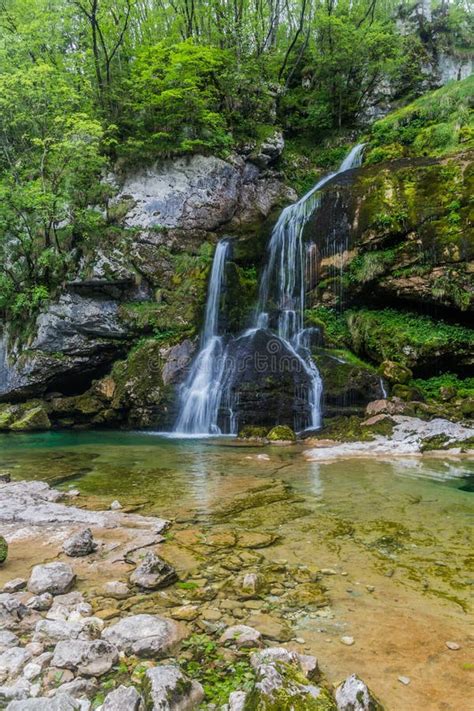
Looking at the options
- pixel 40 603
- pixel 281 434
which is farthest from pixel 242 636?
pixel 281 434

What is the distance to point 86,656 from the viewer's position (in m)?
2.27

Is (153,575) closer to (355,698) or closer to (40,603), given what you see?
(40,603)

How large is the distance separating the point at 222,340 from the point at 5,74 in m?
10.8

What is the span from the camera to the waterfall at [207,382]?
43.1ft

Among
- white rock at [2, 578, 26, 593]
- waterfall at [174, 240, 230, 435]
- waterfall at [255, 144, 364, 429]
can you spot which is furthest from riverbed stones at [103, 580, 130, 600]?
waterfall at [255, 144, 364, 429]

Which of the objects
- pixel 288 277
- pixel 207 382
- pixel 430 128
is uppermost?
pixel 430 128

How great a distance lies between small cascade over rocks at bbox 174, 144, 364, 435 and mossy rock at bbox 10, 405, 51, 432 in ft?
14.3

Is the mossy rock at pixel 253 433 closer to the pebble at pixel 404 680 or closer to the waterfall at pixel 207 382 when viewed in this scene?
the waterfall at pixel 207 382

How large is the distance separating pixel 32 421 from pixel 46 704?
44.4 feet

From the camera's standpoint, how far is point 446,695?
2.14 metres

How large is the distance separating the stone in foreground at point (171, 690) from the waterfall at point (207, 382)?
10.8 meters

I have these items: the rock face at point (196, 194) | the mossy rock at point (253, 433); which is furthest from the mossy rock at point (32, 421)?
the rock face at point (196, 194)

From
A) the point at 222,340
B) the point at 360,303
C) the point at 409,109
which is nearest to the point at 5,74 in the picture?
the point at 222,340

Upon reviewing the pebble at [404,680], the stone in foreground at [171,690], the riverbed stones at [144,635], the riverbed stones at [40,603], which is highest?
the stone in foreground at [171,690]
